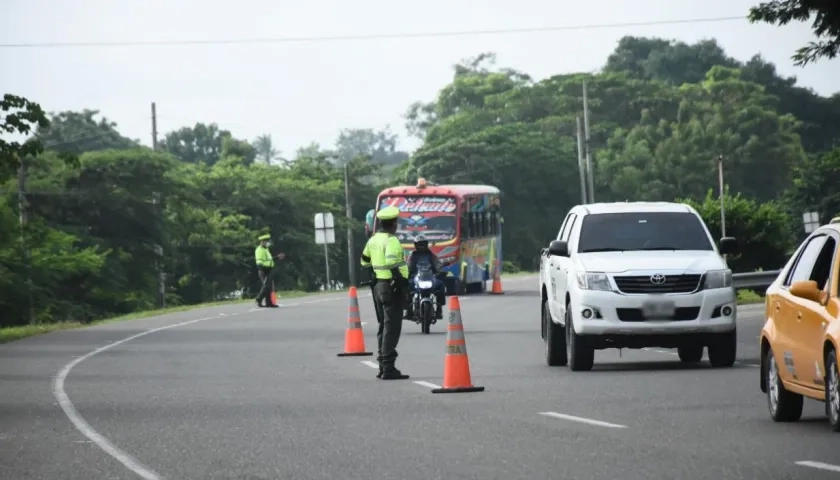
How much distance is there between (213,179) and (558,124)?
38.1 meters

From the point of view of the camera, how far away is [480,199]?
184ft

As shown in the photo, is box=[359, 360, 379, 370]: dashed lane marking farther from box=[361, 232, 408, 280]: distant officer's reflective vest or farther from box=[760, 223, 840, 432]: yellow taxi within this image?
box=[760, 223, 840, 432]: yellow taxi

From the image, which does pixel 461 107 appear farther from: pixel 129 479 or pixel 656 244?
pixel 129 479

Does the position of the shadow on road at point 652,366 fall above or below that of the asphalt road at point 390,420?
below

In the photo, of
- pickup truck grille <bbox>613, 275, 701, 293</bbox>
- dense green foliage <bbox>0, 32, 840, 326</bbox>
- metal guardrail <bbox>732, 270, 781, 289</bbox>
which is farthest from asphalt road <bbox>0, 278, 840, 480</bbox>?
dense green foliage <bbox>0, 32, 840, 326</bbox>

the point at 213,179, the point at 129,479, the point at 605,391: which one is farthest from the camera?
the point at 213,179

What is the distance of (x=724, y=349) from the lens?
21750 mm

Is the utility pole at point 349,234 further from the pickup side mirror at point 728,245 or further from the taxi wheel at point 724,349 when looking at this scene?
the taxi wheel at point 724,349

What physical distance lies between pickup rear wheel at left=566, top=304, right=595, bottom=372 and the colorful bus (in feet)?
98.1

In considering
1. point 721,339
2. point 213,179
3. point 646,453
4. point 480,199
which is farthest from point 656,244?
point 213,179

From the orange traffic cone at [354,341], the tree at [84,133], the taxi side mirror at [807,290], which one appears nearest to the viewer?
the taxi side mirror at [807,290]

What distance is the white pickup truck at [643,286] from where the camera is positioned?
2117cm

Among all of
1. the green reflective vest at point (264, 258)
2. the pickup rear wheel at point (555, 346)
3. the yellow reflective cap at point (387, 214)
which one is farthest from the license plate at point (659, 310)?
the green reflective vest at point (264, 258)

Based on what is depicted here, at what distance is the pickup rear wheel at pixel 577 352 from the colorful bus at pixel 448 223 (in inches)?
1177
